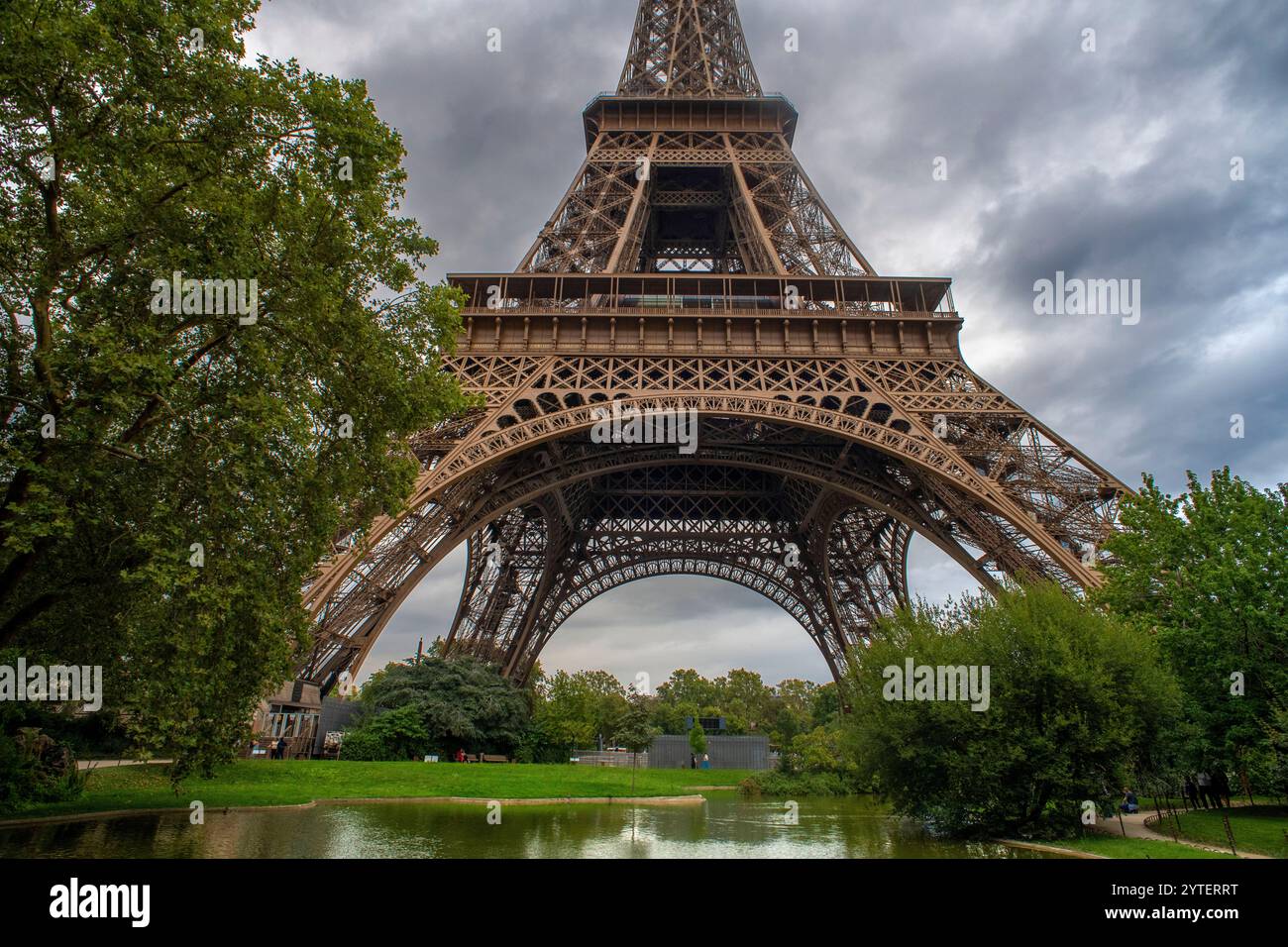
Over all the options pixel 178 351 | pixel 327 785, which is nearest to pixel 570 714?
pixel 327 785

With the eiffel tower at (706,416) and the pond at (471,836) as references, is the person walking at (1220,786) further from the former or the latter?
the pond at (471,836)

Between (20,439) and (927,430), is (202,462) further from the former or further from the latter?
(927,430)

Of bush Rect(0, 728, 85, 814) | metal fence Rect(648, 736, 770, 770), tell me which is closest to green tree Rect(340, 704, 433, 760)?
bush Rect(0, 728, 85, 814)

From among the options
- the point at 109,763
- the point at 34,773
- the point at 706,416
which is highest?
the point at 706,416

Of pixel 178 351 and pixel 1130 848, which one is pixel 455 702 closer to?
pixel 178 351

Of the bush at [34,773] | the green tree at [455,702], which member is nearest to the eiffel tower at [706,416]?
the green tree at [455,702]

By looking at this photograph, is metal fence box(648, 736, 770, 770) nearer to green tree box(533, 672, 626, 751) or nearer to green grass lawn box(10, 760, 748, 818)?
green tree box(533, 672, 626, 751)

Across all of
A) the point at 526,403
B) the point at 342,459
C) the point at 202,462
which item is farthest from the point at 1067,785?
the point at 526,403
